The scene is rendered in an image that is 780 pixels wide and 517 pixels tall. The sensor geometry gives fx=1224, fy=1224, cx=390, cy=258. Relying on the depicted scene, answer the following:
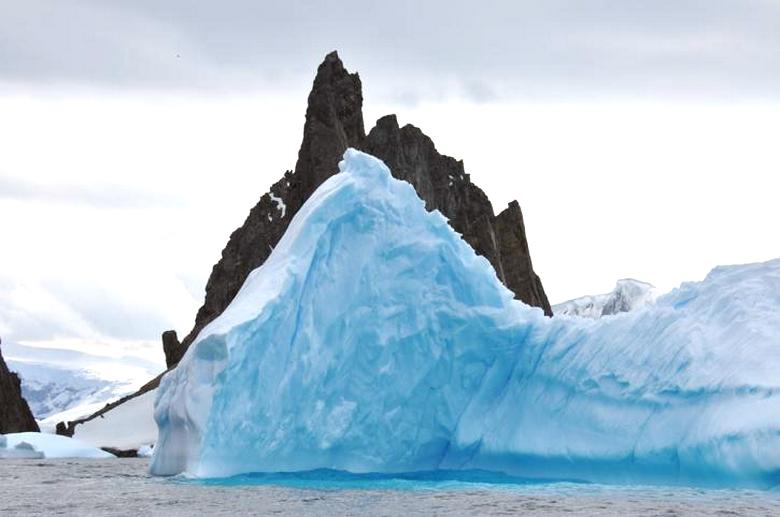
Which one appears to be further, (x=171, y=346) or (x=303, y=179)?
(x=171, y=346)

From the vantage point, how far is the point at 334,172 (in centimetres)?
7375

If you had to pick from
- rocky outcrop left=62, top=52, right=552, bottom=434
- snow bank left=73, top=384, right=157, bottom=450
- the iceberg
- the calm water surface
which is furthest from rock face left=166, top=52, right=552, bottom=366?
the calm water surface

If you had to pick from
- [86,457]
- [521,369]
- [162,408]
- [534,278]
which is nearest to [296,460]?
[162,408]

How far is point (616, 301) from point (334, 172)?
2321 inches

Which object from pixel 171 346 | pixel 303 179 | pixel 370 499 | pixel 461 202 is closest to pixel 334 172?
pixel 303 179

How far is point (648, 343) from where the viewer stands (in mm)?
23109

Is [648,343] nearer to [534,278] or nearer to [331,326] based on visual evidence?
[331,326]

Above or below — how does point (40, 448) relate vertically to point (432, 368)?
below

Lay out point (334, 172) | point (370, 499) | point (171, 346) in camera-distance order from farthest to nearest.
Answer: point (171, 346) → point (334, 172) → point (370, 499)

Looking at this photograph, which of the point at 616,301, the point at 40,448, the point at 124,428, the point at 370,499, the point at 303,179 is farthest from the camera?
the point at 616,301

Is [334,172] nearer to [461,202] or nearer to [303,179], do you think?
[303,179]

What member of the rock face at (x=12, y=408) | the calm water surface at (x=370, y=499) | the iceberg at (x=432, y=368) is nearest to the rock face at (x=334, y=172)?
the rock face at (x=12, y=408)

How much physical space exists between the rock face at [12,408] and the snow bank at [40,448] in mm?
28352

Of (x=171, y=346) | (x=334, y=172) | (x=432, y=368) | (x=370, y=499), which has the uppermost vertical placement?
(x=334, y=172)
